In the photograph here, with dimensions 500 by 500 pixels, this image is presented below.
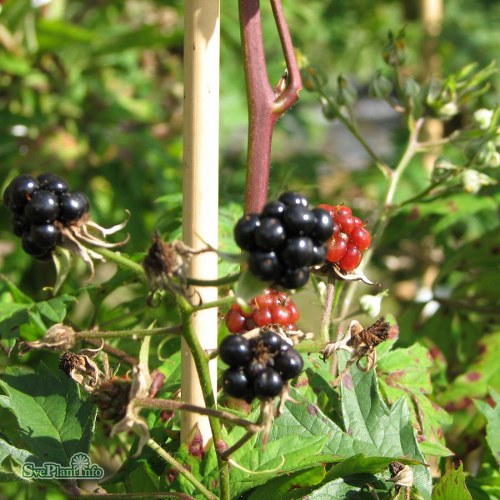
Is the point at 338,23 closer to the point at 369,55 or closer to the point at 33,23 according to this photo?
the point at 369,55

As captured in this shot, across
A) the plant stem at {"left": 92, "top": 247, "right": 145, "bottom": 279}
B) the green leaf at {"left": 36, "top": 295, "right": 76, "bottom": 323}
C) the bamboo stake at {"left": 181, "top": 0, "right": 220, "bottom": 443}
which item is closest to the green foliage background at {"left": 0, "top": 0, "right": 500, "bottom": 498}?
the green leaf at {"left": 36, "top": 295, "right": 76, "bottom": 323}

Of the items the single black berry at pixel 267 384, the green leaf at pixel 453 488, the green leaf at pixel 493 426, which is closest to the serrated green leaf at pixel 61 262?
the single black berry at pixel 267 384

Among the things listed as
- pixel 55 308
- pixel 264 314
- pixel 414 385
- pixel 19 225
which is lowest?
pixel 414 385

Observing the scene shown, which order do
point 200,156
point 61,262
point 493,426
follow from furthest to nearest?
1. point 493,426
2. point 200,156
3. point 61,262

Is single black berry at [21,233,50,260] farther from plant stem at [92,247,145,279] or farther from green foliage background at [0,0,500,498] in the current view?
green foliage background at [0,0,500,498]

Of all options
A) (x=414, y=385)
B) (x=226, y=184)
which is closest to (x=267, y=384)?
(x=414, y=385)

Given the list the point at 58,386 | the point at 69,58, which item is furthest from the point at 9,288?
the point at 69,58

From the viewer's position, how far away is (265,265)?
1.99 feet

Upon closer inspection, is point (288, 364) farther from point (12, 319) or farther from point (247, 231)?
point (12, 319)

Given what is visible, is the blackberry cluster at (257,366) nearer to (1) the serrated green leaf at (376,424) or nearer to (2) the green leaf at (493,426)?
(1) the serrated green leaf at (376,424)

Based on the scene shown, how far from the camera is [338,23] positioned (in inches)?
127

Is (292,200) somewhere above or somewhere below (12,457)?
above

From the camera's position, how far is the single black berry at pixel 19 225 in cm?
68

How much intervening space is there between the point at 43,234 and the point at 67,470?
0.26 meters
